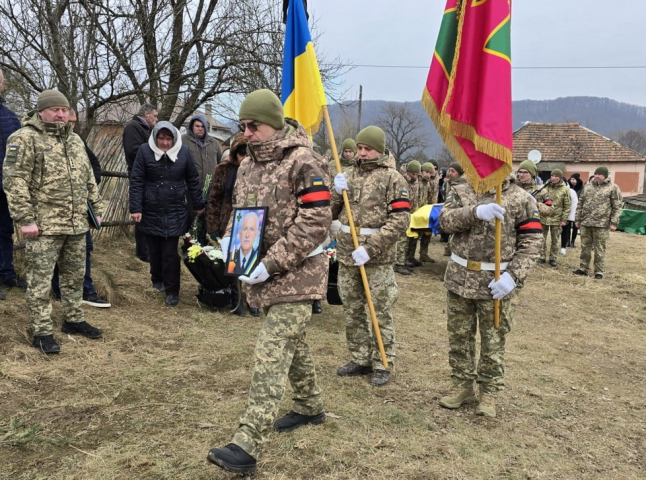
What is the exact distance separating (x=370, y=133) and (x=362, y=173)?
360mm

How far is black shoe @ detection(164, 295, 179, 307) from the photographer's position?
6.12 m

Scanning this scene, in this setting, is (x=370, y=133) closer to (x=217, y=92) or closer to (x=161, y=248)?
(x=161, y=248)

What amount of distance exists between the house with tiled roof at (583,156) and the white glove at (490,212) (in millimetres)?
33358

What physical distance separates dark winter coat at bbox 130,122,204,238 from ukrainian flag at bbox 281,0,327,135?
6.18 ft

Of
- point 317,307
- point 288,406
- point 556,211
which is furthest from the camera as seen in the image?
point 556,211

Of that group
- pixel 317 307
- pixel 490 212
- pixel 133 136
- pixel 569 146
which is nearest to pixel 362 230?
pixel 490 212

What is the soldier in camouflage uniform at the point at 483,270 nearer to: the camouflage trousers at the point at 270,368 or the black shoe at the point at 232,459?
the camouflage trousers at the point at 270,368

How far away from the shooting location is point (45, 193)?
4.27 meters

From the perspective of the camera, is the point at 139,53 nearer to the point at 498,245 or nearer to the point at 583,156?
the point at 498,245

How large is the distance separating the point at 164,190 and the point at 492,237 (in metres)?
3.83

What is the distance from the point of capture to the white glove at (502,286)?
341cm

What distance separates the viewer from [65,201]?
4359 millimetres

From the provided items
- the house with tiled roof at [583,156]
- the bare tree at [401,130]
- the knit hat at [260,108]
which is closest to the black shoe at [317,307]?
the knit hat at [260,108]

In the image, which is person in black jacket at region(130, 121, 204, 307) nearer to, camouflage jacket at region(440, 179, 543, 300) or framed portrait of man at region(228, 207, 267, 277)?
framed portrait of man at region(228, 207, 267, 277)
